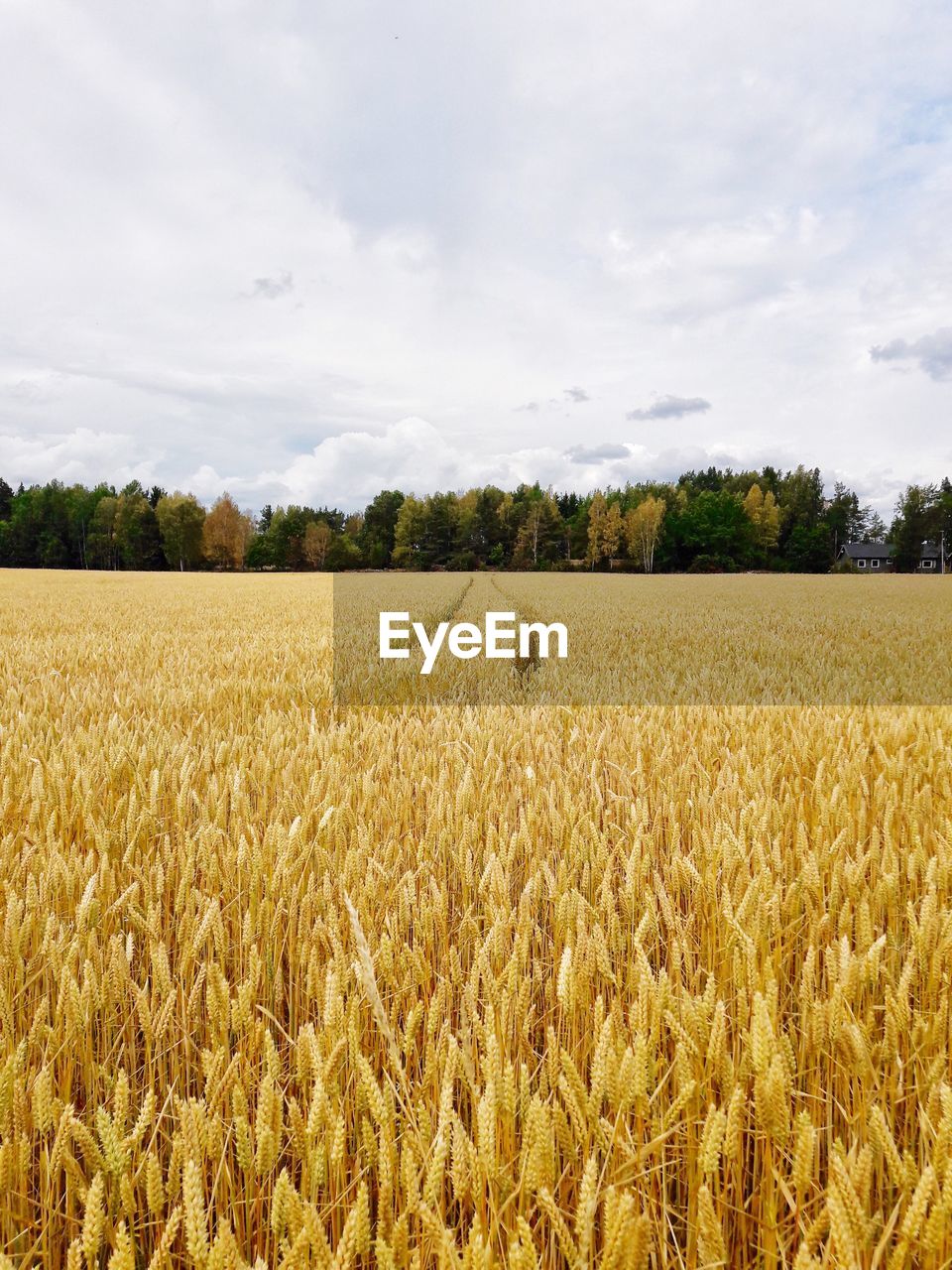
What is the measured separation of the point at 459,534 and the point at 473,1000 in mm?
84998

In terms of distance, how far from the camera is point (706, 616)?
1281 cm

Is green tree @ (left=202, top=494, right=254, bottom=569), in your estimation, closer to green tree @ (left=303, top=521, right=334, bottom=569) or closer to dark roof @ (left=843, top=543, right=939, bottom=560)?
green tree @ (left=303, top=521, right=334, bottom=569)

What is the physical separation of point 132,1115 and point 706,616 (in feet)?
41.7

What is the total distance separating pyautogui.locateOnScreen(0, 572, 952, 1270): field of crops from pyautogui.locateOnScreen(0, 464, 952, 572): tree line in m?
74.4

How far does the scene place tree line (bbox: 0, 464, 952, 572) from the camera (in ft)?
262

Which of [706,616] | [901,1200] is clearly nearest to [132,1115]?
[901,1200]

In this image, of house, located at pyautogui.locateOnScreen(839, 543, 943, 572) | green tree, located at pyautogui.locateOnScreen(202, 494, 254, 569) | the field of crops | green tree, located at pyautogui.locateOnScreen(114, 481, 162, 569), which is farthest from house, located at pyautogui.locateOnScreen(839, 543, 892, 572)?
the field of crops

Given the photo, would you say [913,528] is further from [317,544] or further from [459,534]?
[317,544]

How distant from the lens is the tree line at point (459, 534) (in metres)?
80.0

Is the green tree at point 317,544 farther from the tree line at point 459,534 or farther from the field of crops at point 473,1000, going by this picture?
the field of crops at point 473,1000

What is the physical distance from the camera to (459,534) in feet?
279

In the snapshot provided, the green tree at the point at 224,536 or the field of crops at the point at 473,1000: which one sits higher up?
the green tree at the point at 224,536

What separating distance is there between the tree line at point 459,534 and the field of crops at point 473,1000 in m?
74.4

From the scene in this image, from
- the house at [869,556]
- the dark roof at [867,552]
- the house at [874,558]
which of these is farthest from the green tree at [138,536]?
the dark roof at [867,552]
